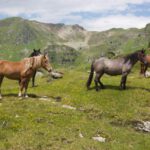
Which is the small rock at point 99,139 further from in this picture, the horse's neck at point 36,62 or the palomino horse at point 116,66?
the palomino horse at point 116,66

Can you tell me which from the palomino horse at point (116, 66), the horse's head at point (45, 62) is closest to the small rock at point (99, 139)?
the horse's head at point (45, 62)

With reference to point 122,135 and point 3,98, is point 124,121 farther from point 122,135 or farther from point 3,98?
point 3,98

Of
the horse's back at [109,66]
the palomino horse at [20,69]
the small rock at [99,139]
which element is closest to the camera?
the small rock at [99,139]

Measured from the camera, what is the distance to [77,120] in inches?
919

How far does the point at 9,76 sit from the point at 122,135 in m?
11.1

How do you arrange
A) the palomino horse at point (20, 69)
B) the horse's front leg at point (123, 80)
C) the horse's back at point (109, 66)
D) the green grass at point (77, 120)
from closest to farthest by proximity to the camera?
the green grass at point (77, 120) < the palomino horse at point (20, 69) < the horse's front leg at point (123, 80) < the horse's back at point (109, 66)

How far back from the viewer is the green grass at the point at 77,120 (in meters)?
19.7

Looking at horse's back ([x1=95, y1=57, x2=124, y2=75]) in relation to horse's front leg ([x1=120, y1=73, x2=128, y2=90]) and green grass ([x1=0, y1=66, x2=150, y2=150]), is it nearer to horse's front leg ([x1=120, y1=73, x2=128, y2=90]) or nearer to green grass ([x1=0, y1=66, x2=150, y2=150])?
horse's front leg ([x1=120, y1=73, x2=128, y2=90])

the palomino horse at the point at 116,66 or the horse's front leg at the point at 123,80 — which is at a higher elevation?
the palomino horse at the point at 116,66

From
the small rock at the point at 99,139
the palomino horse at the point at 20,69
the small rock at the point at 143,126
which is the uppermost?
the palomino horse at the point at 20,69

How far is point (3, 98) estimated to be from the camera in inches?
1105

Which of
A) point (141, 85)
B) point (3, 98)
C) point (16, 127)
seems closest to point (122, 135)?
point (16, 127)

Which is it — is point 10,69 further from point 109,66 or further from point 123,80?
point 123,80

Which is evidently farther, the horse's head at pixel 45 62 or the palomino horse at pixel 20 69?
the horse's head at pixel 45 62
